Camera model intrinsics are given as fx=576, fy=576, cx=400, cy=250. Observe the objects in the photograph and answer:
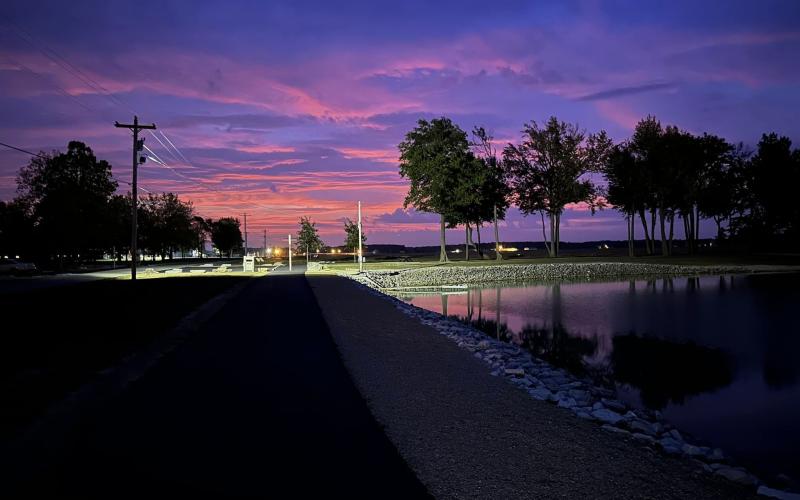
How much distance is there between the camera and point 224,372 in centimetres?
997

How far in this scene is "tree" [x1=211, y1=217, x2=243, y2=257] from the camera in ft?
491

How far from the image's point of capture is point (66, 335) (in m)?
14.3

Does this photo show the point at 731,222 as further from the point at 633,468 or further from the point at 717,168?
the point at 633,468

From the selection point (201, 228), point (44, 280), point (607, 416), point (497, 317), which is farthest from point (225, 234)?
point (607, 416)

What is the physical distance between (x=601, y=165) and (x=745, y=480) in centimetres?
6810

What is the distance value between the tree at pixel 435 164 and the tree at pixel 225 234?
9539cm

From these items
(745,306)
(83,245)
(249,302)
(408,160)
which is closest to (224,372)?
(249,302)

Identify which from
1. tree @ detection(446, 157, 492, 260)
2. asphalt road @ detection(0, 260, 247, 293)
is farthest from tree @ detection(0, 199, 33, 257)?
tree @ detection(446, 157, 492, 260)

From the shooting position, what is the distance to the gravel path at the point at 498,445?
5.22 meters

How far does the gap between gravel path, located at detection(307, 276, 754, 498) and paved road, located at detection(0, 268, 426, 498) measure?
1.12 feet

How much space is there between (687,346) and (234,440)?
14874mm

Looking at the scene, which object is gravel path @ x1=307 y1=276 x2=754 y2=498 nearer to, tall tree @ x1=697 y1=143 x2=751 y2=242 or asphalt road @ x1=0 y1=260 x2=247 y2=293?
asphalt road @ x1=0 y1=260 x2=247 y2=293

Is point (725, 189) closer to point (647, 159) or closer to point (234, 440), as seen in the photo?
point (647, 159)

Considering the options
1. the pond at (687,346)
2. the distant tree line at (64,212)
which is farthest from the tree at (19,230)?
the pond at (687,346)
